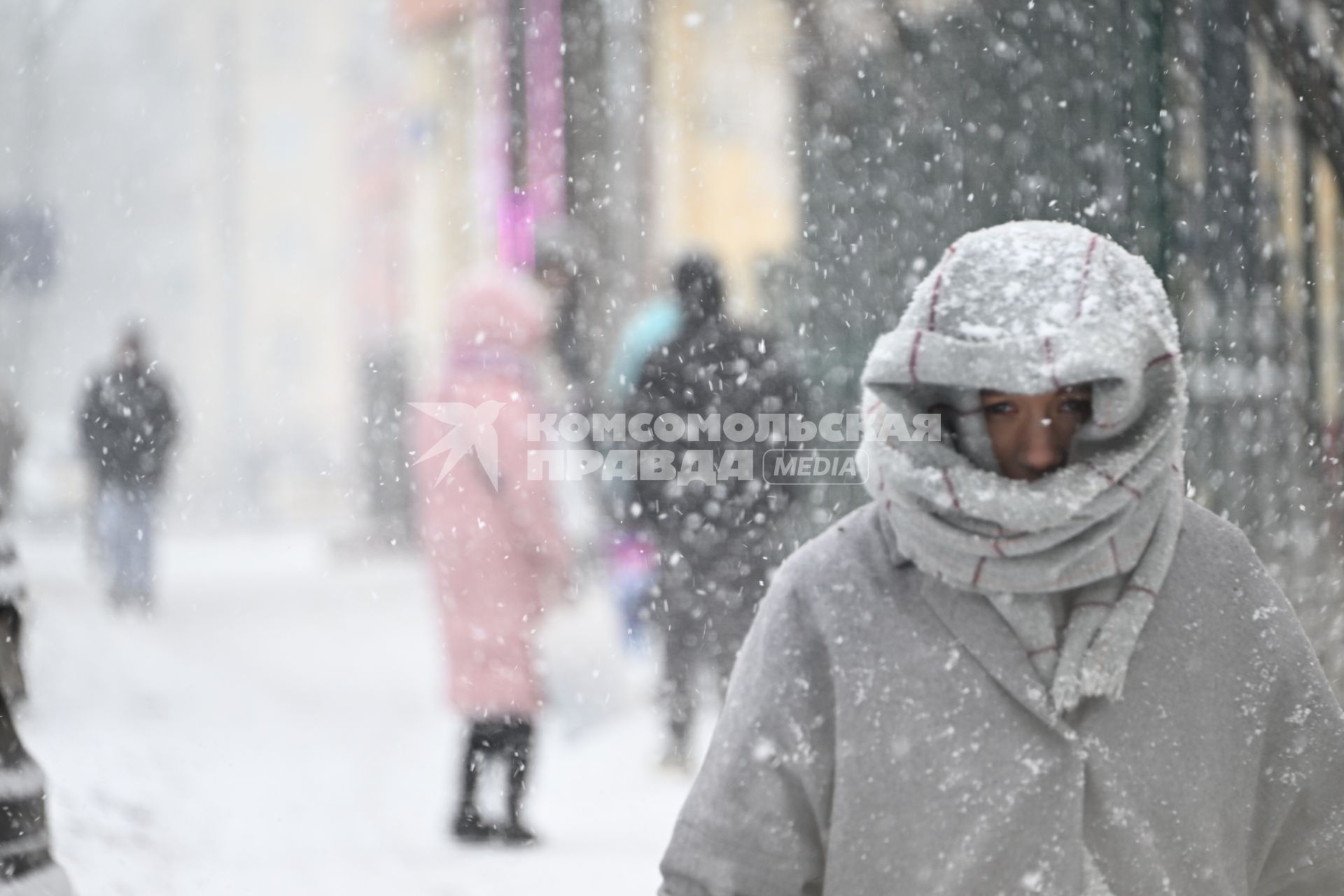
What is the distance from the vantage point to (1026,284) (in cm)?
163

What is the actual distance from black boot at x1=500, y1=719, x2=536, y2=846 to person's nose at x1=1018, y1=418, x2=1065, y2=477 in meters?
3.36

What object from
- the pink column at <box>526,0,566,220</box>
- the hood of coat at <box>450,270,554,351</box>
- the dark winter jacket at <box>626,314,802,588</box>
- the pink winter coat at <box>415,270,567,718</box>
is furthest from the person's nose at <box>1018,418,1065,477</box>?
the pink column at <box>526,0,566,220</box>

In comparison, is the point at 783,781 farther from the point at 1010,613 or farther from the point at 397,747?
the point at 397,747

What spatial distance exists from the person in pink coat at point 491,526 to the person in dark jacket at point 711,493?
1.58 feet

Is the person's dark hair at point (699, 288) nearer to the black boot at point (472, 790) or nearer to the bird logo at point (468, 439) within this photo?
the bird logo at point (468, 439)

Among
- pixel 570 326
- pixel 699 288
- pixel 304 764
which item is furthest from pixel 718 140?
pixel 699 288

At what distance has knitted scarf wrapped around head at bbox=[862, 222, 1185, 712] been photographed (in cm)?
160

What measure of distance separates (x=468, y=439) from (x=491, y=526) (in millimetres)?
286

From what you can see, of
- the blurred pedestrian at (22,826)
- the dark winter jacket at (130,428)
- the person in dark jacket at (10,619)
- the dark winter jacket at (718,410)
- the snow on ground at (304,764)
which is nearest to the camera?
the blurred pedestrian at (22,826)

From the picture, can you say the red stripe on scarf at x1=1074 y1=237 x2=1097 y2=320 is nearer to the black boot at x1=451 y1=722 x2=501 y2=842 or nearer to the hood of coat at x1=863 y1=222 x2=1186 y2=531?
the hood of coat at x1=863 y1=222 x2=1186 y2=531

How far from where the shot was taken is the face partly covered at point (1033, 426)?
167 centimetres

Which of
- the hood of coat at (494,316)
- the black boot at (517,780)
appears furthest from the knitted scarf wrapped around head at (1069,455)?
the black boot at (517,780)

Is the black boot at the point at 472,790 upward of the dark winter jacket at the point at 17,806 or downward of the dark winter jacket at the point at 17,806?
downward

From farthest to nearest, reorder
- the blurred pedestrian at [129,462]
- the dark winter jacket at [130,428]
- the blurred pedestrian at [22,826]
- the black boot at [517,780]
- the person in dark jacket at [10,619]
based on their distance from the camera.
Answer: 1. the dark winter jacket at [130,428]
2. the blurred pedestrian at [129,462]
3. the black boot at [517,780]
4. the person in dark jacket at [10,619]
5. the blurred pedestrian at [22,826]
